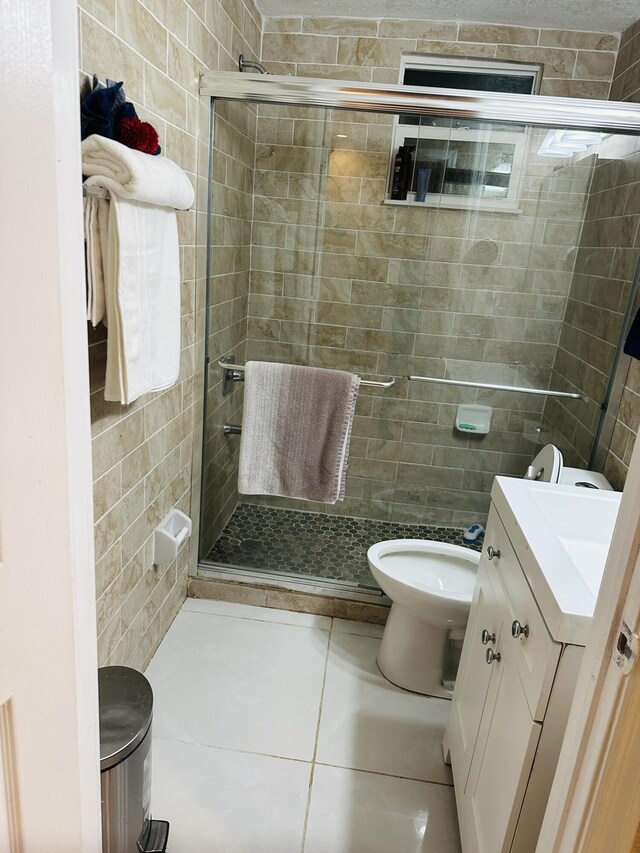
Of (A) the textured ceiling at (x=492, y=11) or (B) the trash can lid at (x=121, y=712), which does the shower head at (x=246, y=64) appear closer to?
(A) the textured ceiling at (x=492, y=11)

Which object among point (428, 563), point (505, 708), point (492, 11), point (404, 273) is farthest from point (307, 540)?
point (492, 11)

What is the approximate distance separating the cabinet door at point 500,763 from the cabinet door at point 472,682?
5 cm

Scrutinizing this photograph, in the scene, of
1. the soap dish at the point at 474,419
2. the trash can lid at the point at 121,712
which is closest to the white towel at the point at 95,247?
the trash can lid at the point at 121,712

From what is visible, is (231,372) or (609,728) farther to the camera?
(231,372)

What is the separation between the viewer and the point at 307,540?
2531 millimetres

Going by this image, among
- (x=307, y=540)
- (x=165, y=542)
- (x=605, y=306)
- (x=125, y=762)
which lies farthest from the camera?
(x=307, y=540)

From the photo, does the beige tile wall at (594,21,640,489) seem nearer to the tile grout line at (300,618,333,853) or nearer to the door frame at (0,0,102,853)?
the tile grout line at (300,618,333,853)

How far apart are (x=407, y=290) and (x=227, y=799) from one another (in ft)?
6.03

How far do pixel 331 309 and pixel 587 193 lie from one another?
1044mm

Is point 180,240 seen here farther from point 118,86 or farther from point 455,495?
point 455,495

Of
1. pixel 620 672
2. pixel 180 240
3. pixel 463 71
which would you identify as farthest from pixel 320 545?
pixel 463 71

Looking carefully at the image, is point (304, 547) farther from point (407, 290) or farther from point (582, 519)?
point (582, 519)

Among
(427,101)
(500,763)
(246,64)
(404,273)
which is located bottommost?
(500,763)

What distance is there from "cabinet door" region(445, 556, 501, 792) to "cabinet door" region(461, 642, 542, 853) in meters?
0.05
